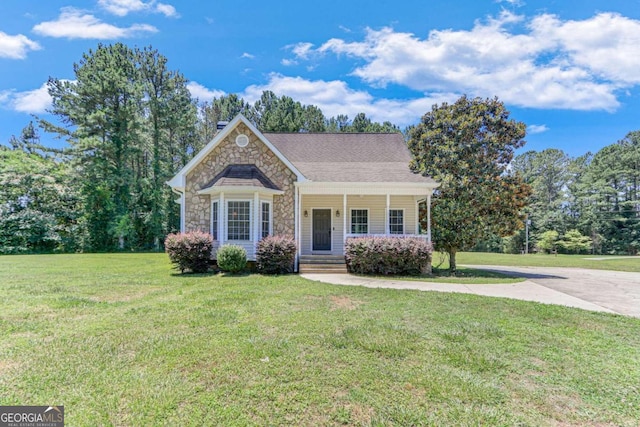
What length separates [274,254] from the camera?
11.3 metres

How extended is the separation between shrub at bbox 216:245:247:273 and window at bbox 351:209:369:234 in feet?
18.0

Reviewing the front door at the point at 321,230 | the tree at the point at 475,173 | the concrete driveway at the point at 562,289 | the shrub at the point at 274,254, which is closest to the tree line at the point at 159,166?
the tree at the point at 475,173

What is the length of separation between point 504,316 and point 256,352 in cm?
458

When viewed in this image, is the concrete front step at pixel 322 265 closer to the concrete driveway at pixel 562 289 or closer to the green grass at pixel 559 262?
the concrete driveway at pixel 562 289

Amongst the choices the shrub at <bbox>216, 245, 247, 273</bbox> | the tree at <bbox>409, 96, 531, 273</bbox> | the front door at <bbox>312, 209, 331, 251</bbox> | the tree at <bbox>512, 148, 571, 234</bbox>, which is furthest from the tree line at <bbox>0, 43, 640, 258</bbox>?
the shrub at <bbox>216, 245, 247, 273</bbox>

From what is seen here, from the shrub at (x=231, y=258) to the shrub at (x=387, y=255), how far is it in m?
3.75

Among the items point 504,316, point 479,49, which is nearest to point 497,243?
point 479,49

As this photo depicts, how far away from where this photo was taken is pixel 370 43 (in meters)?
14.4

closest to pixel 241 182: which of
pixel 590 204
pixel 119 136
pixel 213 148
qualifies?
pixel 213 148

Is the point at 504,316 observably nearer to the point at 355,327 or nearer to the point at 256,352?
the point at 355,327

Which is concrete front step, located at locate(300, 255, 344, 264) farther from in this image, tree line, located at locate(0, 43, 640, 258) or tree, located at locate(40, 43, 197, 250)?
tree, located at locate(40, 43, 197, 250)

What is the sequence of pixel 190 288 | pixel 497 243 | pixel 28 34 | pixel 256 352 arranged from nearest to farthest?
pixel 256 352 < pixel 190 288 < pixel 28 34 < pixel 497 243

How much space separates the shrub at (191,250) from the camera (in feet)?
37.1

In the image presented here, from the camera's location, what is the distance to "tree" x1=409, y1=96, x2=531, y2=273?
1218 centimetres
